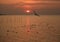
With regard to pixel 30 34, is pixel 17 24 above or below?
above

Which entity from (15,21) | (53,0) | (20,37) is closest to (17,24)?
(15,21)

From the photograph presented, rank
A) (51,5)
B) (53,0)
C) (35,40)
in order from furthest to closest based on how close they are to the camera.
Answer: (35,40), (51,5), (53,0)

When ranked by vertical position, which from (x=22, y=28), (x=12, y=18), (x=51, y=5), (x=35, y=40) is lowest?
(x=35, y=40)

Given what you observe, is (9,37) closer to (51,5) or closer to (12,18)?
(12,18)

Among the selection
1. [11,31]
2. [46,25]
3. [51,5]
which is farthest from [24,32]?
[51,5]

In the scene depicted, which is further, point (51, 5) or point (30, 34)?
point (30, 34)

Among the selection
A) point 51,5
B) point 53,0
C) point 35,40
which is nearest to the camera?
point 53,0

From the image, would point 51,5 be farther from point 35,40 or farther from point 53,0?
point 35,40
